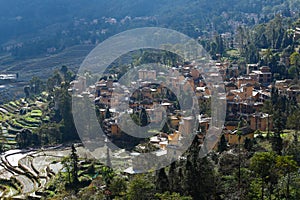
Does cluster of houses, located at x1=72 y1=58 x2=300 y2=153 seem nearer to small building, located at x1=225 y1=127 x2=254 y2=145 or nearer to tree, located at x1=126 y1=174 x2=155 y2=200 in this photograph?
small building, located at x1=225 y1=127 x2=254 y2=145

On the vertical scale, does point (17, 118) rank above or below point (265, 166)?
below

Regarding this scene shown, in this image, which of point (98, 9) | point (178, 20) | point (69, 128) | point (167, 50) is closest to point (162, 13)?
point (178, 20)

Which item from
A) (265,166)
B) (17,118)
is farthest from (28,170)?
(265,166)

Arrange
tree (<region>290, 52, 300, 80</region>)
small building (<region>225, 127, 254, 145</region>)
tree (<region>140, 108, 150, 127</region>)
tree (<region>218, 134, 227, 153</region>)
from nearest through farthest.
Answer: tree (<region>218, 134, 227, 153</region>) < small building (<region>225, 127, 254, 145</region>) < tree (<region>140, 108, 150, 127</region>) < tree (<region>290, 52, 300, 80</region>)

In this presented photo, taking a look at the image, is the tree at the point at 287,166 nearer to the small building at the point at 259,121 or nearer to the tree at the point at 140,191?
the tree at the point at 140,191

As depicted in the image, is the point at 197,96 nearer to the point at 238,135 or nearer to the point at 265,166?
the point at 238,135

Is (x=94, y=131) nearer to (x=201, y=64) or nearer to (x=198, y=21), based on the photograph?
(x=201, y=64)

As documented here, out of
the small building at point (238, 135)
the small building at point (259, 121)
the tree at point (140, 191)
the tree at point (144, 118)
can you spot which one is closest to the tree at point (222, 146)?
the small building at point (238, 135)

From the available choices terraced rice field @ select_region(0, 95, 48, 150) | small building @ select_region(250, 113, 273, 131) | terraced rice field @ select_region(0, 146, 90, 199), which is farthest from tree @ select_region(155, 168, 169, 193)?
terraced rice field @ select_region(0, 95, 48, 150)
